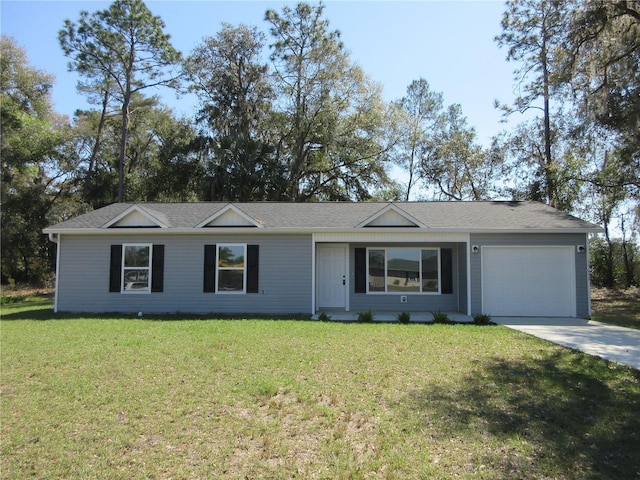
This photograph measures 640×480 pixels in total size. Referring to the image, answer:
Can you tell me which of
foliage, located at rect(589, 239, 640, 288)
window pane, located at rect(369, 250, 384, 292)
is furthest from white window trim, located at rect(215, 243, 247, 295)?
foliage, located at rect(589, 239, 640, 288)

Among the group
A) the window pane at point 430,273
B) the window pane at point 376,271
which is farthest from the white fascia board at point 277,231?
the window pane at point 430,273

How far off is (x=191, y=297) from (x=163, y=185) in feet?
58.6

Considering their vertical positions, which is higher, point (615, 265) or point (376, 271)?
point (615, 265)

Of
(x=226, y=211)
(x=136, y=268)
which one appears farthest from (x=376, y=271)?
(x=136, y=268)

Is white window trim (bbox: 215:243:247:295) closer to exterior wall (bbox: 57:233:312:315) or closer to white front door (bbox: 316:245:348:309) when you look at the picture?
exterior wall (bbox: 57:233:312:315)

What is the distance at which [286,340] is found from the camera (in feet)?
28.1

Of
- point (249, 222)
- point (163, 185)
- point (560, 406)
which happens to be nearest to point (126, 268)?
point (249, 222)

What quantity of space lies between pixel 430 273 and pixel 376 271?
170cm

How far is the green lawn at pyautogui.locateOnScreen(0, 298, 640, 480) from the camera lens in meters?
3.71

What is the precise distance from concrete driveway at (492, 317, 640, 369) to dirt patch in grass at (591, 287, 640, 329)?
42.5 inches

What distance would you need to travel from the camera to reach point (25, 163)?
84.4 ft

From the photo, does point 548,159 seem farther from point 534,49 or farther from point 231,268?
point 231,268

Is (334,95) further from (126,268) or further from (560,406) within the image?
(560,406)

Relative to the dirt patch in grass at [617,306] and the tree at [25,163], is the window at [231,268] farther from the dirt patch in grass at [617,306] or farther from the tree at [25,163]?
the tree at [25,163]
